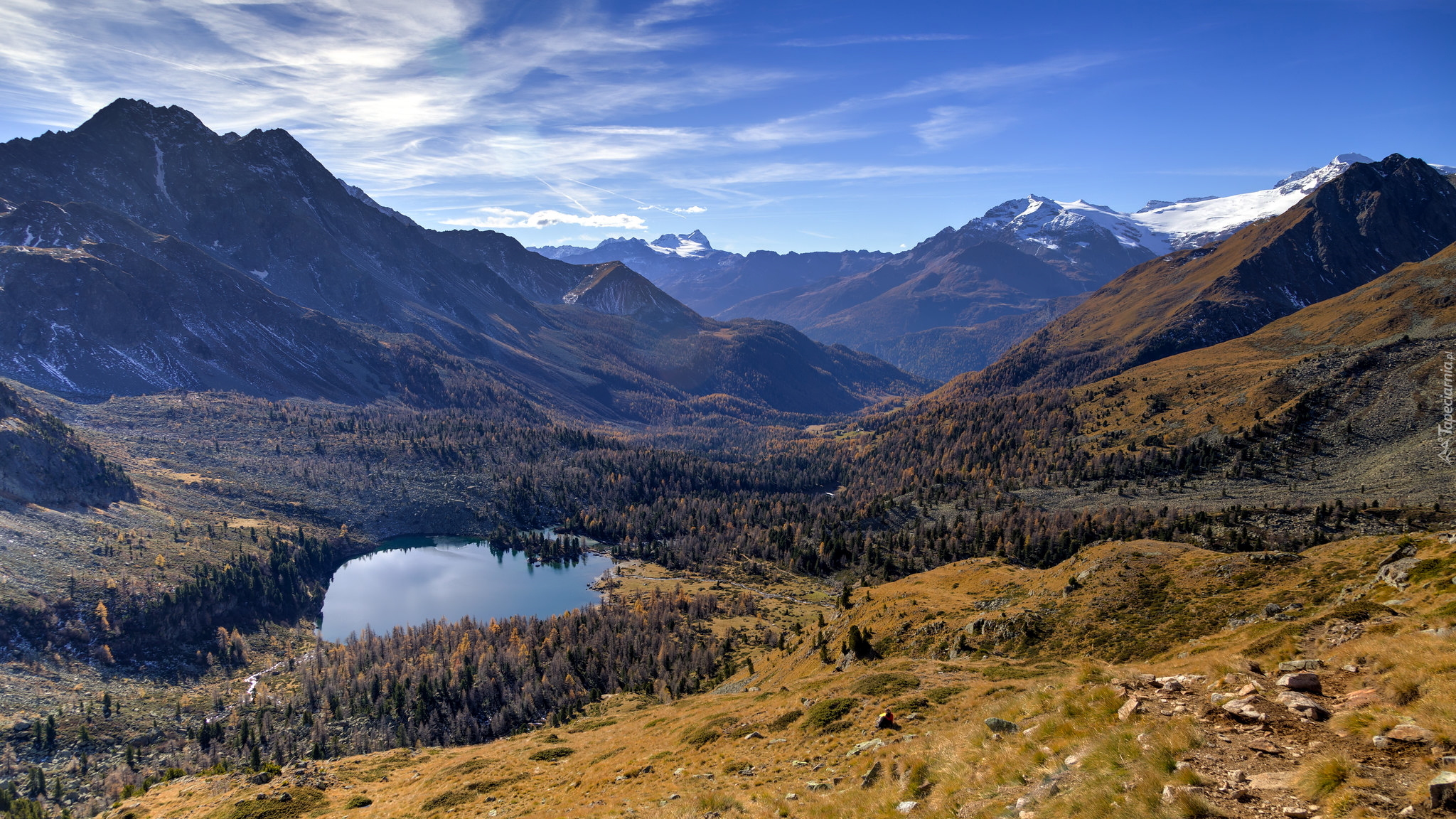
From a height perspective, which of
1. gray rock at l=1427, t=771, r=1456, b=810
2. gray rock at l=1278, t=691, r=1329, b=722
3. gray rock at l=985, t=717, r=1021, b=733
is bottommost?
gray rock at l=985, t=717, r=1021, b=733

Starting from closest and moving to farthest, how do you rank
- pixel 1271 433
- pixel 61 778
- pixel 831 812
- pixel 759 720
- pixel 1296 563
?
pixel 831 812, pixel 759 720, pixel 1296 563, pixel 61 778, pixel 1271 433

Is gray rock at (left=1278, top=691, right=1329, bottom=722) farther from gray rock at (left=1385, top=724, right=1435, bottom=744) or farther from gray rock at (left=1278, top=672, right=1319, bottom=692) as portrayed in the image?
gray rock at (left=1385, top=724, right=1435, bottom=744)

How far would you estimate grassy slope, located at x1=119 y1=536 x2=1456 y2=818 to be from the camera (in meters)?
16.1

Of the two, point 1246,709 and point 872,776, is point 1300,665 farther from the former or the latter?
point 872,776

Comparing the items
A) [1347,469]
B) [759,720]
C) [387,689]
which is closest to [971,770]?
[759,720]

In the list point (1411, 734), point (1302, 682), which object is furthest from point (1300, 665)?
point (1411, 734)

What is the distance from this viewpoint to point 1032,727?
78.3 feet

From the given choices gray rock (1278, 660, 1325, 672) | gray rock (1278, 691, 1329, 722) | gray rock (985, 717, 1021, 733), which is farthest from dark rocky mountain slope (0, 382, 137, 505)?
gray rock (1278, 660, 1325, 672)

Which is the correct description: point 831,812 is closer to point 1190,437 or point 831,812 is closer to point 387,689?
point 387,689

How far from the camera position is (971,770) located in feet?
71.3

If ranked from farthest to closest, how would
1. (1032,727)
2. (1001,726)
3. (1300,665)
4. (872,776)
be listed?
(872,776) → (1001,726) → (1032,727) → (1300,665)

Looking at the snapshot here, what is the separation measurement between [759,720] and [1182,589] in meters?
39.9

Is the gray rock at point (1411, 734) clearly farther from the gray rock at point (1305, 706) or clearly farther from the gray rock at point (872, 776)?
the gray rock at point (872, 776)

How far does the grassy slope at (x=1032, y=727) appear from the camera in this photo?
16125 millimetres
